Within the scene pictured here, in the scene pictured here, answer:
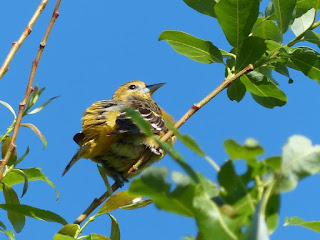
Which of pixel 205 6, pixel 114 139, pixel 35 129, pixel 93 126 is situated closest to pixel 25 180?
pixel 35 129

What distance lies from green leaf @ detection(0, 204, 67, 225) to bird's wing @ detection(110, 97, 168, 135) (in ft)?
7.19

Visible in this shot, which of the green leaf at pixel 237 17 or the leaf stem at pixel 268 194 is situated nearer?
the leaf stem at pixel 268 194

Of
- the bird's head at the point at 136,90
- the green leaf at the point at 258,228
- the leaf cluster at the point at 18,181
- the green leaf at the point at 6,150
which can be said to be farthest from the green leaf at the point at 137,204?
the bird's head at the point at 136,90

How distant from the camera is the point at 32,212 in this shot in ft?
7.65

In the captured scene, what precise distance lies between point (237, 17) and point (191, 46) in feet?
1.15

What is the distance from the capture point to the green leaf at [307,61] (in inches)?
108

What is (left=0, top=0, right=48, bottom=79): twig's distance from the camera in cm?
192

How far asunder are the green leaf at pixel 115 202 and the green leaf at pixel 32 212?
0.24m

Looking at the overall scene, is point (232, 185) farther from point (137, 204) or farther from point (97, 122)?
point (97, 122)

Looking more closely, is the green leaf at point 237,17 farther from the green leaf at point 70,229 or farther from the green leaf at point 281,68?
the green leaf at point 70,229

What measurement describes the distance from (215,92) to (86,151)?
2396 millimetres

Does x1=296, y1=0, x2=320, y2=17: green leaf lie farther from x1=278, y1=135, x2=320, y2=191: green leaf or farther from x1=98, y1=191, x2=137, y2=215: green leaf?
x1=278, y1=135, x2=320, y2=191: green leaf

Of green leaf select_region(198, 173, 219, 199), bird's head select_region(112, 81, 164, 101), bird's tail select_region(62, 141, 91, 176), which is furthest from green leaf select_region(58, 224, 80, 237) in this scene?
bird's head select_region(112, 81, 164, 101)

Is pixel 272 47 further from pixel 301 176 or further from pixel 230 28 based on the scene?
pixel 301 176
